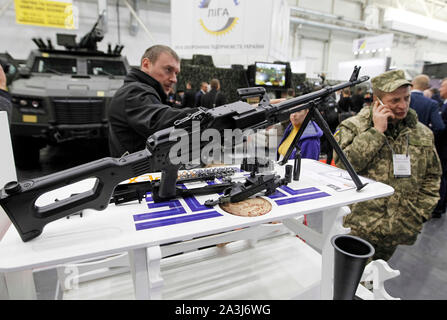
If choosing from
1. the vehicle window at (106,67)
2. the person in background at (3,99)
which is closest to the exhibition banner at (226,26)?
the vehicle window at (106,67)

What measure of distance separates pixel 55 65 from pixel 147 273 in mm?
5115

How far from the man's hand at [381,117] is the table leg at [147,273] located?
1.48 metres

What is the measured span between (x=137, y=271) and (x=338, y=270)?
0.67m

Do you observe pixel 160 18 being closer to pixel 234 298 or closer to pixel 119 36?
pixel 119 36

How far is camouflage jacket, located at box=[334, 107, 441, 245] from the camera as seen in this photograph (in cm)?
166

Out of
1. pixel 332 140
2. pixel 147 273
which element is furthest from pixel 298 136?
pixel 147 273

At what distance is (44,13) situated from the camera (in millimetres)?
4734

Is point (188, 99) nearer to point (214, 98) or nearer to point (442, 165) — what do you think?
point (214, 98)

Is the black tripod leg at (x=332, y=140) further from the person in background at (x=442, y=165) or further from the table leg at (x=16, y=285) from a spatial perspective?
the person in background at (x=442, y=165)

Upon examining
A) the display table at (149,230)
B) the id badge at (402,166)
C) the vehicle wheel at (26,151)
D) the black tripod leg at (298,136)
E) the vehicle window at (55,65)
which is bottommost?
the vehicle wheel at (26,151)

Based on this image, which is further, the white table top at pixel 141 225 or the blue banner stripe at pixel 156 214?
the blue banner stripe at pixel 156 214

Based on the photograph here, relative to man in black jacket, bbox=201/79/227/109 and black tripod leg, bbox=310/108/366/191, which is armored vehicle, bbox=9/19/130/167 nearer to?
man in black jacket, bbox=201/79/227/109

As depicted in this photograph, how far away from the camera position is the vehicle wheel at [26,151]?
427cm
